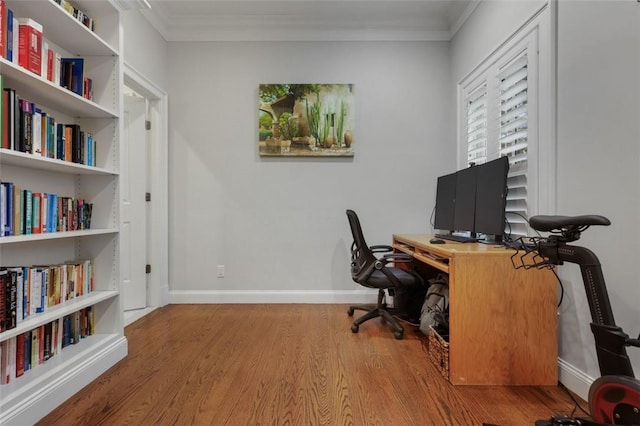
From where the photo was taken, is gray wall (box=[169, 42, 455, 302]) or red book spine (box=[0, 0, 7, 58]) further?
gray wall (box=[169, 42, 455, 302])

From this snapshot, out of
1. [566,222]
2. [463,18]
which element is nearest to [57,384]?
[566,222]

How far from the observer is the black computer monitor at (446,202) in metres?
2.43

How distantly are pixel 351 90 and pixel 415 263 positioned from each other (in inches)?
71.0

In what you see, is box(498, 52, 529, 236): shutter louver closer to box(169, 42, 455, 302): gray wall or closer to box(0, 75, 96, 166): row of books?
box(169, 42, 455, 302): gray wall

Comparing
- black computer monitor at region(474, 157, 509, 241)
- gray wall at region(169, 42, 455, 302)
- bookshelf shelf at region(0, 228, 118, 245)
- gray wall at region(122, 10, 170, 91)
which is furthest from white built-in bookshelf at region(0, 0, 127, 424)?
black computer monitor at region(474, 157, 509, 241)

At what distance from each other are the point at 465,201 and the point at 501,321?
3.04 ft

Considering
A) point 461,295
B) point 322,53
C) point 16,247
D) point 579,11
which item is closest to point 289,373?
point 461,295

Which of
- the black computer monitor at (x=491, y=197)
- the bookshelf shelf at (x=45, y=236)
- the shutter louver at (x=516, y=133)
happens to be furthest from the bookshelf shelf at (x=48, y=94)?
the shutter louver at (x=516, y=133)

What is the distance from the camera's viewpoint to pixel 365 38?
297 centimetres

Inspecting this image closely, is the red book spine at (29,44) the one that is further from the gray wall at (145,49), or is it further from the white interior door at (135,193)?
the white interior door at (135,193)

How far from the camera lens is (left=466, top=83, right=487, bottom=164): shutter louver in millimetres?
2431

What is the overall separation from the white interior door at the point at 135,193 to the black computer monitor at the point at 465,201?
284 cm

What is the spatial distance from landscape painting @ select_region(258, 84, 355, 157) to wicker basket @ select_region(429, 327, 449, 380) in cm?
192

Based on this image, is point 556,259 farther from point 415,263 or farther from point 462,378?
point 415,263
